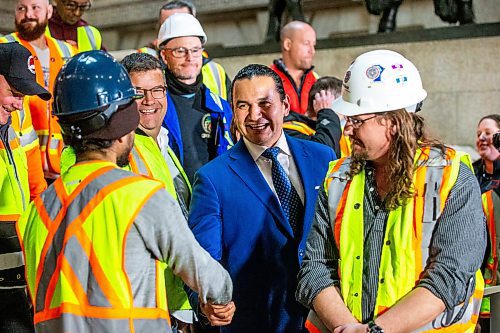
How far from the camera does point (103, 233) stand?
7.97ft

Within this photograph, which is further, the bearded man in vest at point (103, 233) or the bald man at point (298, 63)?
the bald man at point (298, 63)

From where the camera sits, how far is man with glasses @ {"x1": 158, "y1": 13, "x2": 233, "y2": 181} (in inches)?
184

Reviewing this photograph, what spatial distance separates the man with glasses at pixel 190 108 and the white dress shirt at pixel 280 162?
1073mm

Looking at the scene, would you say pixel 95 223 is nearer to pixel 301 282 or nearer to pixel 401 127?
pixel 301 282

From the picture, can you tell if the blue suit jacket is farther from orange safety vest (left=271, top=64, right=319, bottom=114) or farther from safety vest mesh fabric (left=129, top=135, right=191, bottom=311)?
orange safety vest (left=271, top=64, right=319, bottom=114)

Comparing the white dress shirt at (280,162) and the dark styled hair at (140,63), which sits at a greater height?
the dark styled hair at (140,63)

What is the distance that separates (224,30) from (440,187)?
1189 centimetres

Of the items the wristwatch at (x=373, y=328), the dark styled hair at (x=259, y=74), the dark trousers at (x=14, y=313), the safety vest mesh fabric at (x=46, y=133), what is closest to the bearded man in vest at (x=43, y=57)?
the safety vest mesh fabric at (x=46, y=133)

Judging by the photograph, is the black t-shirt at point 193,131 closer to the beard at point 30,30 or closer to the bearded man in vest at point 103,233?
the beard at point 30,30

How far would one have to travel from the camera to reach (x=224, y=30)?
14336mm

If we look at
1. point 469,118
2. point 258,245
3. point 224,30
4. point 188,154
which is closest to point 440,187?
point 258,245

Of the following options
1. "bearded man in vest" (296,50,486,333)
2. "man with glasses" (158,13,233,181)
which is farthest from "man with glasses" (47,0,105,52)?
"bearded man in vest" (296,50,486,333)

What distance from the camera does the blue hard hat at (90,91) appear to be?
2.53 meters

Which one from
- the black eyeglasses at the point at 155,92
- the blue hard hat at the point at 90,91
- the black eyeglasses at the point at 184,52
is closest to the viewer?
the blue hard hat at the point at 90,91
